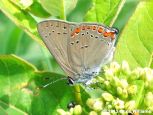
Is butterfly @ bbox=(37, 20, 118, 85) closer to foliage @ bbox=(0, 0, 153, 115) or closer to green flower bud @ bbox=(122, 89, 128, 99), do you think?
foliage @ bbox=(0, 0, 153, 115)

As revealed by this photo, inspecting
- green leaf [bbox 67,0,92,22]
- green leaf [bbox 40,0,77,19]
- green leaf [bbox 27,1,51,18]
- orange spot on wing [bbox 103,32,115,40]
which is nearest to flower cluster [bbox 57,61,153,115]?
orange spot on wing [bbox 103,32,115,40]

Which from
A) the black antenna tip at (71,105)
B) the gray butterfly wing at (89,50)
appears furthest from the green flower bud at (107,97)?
the gray butterfly wing at (89,50)

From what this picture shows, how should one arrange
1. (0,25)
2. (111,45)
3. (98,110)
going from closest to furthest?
(98,110), (111,45), (0,25)

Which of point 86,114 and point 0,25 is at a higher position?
point 0,25

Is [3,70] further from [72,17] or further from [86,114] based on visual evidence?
[72,17]

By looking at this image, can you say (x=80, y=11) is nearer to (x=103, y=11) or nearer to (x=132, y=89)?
(x=103, y=11)

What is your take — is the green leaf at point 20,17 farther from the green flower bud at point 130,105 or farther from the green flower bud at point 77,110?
the green flower bud at point 130,105

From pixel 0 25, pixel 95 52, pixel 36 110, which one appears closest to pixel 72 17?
pixel 0 25
